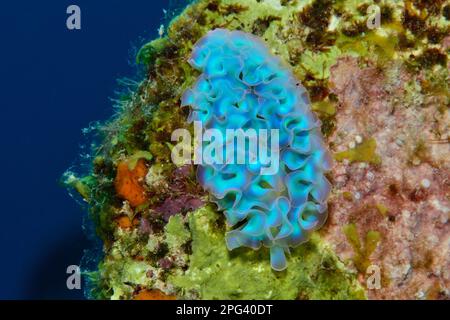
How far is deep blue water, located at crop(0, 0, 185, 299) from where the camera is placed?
17.9 metres

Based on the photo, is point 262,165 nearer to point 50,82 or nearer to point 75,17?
point 75,17

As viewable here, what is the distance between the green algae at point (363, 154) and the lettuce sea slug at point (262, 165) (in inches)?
16.9

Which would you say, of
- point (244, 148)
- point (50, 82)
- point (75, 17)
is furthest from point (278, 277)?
point (50, 82)

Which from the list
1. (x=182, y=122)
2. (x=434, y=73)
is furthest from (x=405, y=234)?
(x=182, y=122)

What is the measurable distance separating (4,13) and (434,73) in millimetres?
19463

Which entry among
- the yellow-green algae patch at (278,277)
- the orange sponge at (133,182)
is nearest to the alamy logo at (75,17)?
the orange sponge at (133,182)

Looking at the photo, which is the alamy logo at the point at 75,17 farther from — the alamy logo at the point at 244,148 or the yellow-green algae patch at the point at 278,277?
the yellow-green algae patch at the point at 278,277

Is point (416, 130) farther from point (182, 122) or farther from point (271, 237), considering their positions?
point (182, 122)

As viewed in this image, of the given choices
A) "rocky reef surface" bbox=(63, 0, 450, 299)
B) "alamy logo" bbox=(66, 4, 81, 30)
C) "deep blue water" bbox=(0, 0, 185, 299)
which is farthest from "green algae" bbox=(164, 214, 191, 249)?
"deep blue water" bbox=(0, 0, 185, 299)

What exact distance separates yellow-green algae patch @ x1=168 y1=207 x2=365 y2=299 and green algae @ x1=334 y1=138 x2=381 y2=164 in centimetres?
78

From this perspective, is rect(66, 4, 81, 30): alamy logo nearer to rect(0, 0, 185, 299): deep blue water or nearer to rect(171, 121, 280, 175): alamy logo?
rect(171, 121, 280, 175): alamy logo

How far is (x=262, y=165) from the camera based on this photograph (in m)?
3.57

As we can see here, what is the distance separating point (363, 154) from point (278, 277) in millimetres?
1367

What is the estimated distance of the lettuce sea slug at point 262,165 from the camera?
3.58 m
